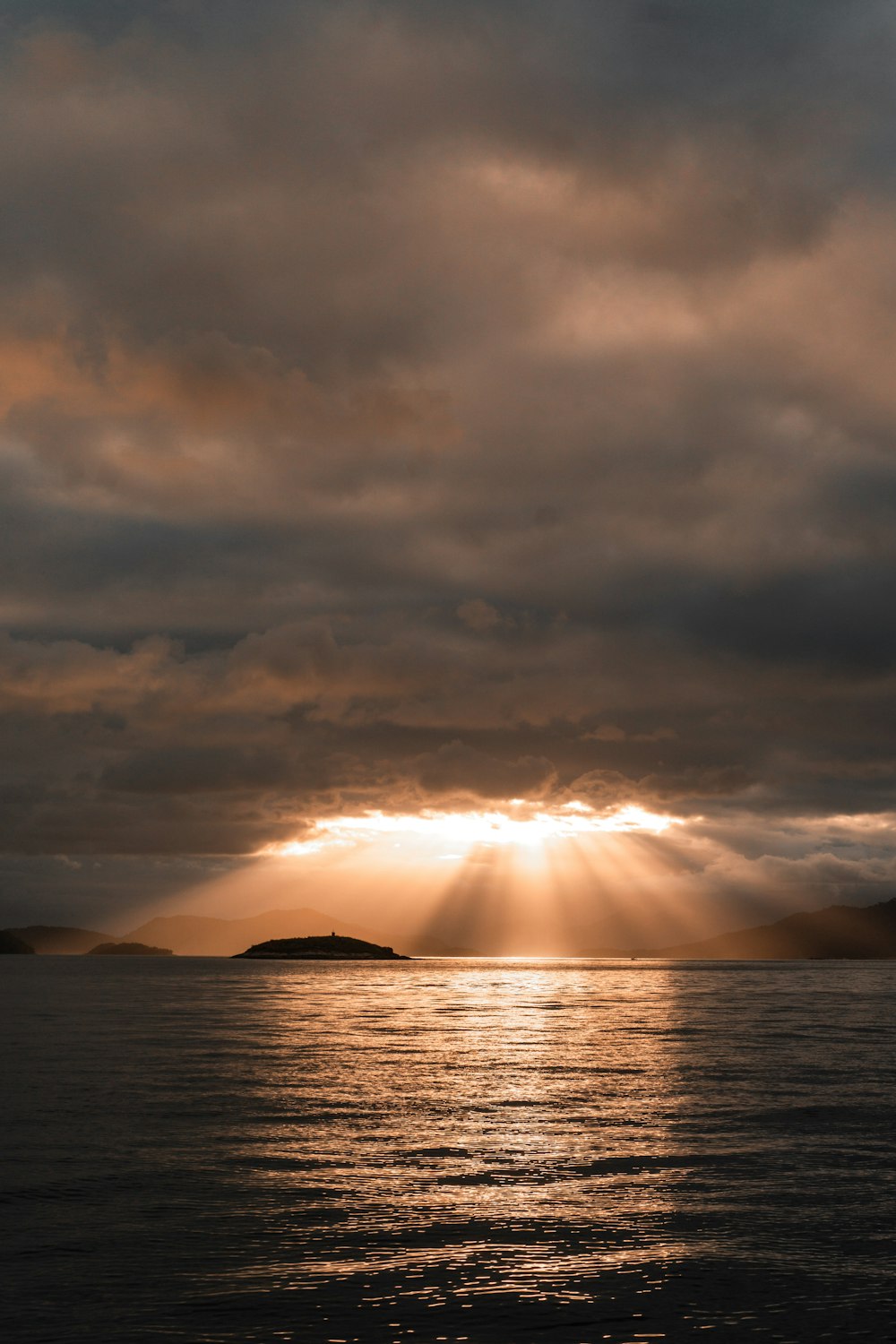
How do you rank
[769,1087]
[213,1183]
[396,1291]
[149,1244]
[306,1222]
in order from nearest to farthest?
1. [396,1291]
2. [149,1244]
3. [306,1222]
4. [213,1183]
5. [769,1087]

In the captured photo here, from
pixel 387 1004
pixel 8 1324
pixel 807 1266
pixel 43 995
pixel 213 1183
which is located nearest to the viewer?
pixel 8 1324

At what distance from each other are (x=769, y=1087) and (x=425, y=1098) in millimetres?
17698

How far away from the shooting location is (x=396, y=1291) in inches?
925

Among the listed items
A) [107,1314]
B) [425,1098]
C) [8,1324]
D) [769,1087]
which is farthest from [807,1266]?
[769,1087]

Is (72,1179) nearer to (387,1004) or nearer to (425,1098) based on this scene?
(425,1098)

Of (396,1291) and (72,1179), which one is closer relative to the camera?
(396,1291)

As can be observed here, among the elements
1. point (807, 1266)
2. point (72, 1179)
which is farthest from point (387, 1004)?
point (807, 1266)

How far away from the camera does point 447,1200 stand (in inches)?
1262

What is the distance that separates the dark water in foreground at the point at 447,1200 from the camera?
Result: 22.4 m

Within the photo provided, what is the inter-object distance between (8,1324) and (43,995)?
186887mm

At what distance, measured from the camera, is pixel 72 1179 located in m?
35.9

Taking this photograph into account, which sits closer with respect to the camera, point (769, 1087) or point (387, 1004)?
point (769, 1087)

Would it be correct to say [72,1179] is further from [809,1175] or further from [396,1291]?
[809,1175]

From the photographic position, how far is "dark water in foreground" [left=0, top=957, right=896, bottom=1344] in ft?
73.4
